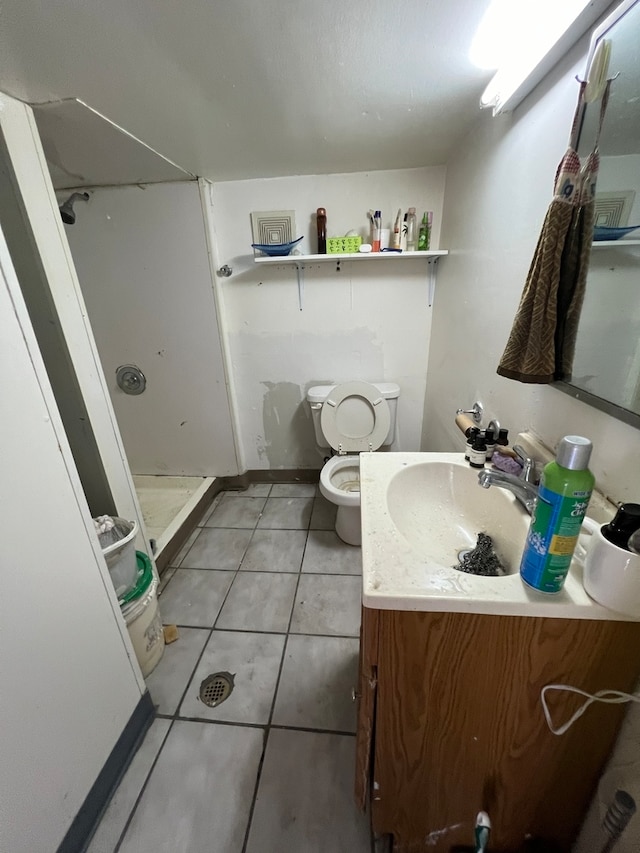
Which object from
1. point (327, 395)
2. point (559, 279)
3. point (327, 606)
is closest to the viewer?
point (559, 279)

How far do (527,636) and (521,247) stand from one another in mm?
980

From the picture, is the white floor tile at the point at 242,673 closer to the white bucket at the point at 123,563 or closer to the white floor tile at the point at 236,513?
the white bucket at the point at 123,563

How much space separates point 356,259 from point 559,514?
172 centimetres

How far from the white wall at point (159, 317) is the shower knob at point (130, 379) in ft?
0.11

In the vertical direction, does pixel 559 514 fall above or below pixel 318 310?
below

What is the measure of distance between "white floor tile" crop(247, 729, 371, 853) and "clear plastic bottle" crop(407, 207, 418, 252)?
211 centimetres

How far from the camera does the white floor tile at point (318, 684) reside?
42.1 inches

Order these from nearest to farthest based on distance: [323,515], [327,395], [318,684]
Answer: [318,684] → [327,395] → [323,515]

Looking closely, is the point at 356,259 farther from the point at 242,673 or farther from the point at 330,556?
the point at 242,673

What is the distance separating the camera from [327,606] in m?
1.45

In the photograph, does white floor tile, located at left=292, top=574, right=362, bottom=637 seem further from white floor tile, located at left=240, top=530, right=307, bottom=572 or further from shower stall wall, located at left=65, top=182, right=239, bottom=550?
shower stall wall, located at left=65, top=182, right=239, bottom=550

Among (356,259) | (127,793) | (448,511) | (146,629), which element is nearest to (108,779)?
(127,793)

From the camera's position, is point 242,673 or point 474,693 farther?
point 242,673

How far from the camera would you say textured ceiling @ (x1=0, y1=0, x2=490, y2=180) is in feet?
2.42
